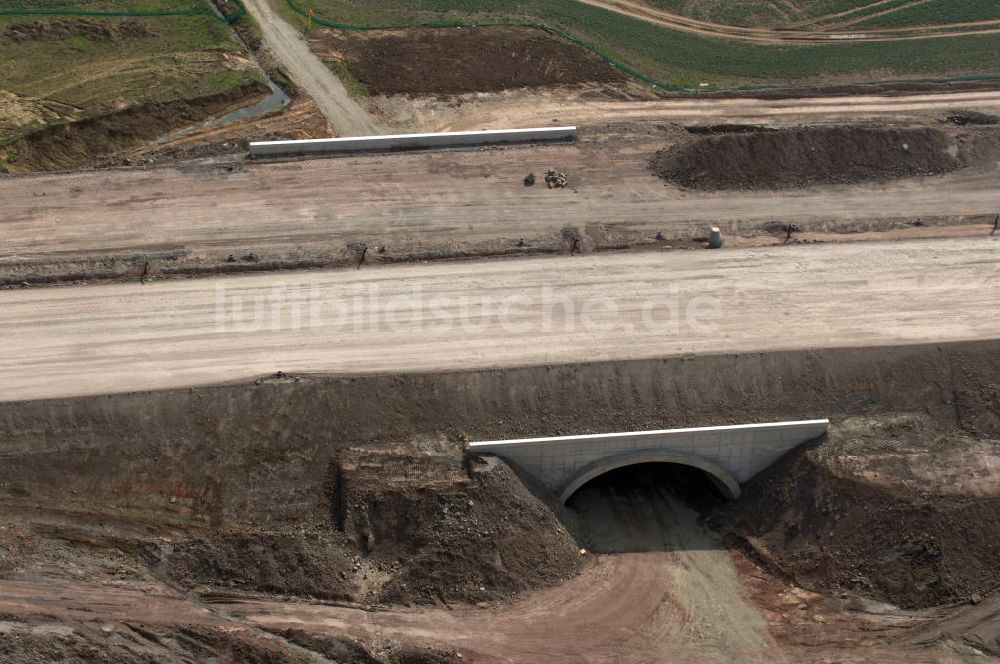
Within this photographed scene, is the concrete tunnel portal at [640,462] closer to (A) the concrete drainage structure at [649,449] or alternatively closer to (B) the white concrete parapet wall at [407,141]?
(A) the concrete drainage structure at [649,449]

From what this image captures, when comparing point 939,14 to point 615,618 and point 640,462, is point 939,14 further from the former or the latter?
point 615,618

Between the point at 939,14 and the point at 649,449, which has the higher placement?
the point at 939,14

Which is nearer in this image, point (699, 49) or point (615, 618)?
point (615, 618)

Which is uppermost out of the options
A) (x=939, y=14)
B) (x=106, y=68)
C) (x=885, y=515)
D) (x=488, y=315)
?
(x=939, y=14)

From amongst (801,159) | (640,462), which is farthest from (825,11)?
(640,462)

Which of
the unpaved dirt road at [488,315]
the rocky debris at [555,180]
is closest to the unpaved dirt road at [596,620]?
the unpaved dirt road at [488,315]

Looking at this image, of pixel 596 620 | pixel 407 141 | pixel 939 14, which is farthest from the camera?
pixel 939 14
